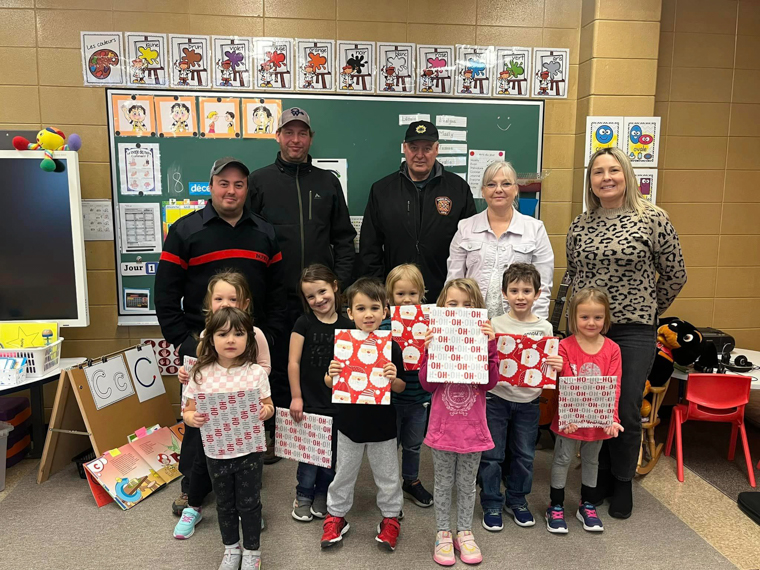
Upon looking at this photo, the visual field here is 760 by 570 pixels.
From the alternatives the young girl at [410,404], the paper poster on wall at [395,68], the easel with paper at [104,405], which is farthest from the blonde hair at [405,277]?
the easel with paper at [104,405]

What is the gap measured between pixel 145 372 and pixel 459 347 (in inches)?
86.1

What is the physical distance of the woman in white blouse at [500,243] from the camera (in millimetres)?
2574

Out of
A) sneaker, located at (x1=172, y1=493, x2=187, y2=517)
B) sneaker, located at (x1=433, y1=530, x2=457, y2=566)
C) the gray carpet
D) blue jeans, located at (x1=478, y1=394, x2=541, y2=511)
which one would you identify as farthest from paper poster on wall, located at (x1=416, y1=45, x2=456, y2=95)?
sneaker, located at (x1=172, y1=493, x2=187, y2=517)

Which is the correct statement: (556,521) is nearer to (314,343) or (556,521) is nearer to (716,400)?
(716,400)

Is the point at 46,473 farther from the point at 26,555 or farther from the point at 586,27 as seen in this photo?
the point at 586,27

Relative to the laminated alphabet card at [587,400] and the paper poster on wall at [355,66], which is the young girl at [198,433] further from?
the paper poster on wall at [355,66]

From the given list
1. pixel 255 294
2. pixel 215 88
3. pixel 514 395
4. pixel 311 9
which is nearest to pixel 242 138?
pixel 215 88

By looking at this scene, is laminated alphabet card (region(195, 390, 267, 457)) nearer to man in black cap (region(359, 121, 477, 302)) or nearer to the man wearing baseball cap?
the man wearing baseball cap

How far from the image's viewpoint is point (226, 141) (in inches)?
132

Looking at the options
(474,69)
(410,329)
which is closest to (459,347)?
(410,329)

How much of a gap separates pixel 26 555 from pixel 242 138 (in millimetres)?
2549

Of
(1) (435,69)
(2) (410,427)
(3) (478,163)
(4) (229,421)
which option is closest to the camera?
(4) (229,421)

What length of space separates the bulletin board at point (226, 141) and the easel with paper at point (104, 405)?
42cm

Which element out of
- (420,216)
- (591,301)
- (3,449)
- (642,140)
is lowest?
(3,449)
